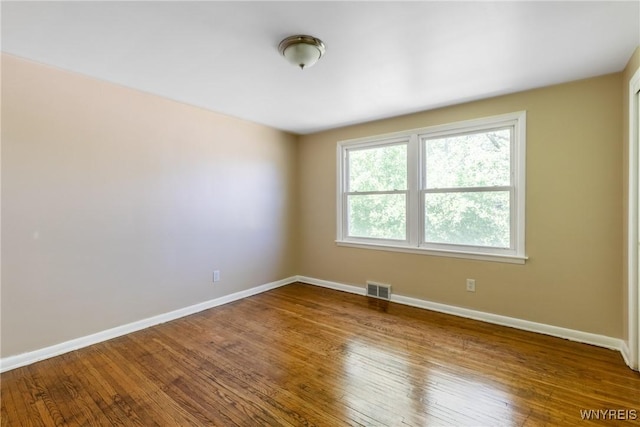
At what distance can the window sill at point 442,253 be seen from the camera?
293 cm

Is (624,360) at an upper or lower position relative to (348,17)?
lower

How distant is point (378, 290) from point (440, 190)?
1.49 meters

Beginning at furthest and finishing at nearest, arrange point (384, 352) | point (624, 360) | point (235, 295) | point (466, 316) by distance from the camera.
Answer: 1. point (235, 295)
2. point (466, 316)
3. point (384, 352)
4. point (624, 360)

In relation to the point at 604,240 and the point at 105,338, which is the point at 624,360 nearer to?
the point at 604,240

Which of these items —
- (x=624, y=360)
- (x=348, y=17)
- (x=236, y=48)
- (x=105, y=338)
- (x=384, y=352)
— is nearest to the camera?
(x=348, y=17)

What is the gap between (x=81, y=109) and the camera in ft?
8.21

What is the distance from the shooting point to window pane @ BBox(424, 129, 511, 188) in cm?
303

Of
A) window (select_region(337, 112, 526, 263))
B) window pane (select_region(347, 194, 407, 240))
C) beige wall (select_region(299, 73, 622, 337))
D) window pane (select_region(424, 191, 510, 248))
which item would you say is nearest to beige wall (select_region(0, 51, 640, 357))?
beige wall (select_region(299, 73, 622, 337))

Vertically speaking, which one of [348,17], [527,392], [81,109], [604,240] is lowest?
[527,392]

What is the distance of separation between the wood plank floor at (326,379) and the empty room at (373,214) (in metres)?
0.02

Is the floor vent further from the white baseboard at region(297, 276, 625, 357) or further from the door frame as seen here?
the door frame

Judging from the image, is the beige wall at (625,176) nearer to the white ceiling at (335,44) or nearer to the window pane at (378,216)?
the white ceiling at (335,44)

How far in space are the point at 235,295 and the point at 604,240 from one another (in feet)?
12.7

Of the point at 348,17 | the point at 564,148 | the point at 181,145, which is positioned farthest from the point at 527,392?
the point at 181,145
